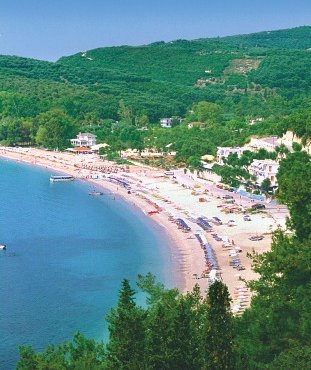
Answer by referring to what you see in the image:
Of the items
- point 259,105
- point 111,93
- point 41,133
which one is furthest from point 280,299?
point 111,93

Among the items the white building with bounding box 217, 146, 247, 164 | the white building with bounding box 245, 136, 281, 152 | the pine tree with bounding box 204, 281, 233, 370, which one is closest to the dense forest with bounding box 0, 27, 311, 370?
the pine tree with bounding box 204, 281, 233, 370

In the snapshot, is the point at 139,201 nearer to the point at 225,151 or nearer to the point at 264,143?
the point at 225,151

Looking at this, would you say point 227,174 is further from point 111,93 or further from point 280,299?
point 111,93

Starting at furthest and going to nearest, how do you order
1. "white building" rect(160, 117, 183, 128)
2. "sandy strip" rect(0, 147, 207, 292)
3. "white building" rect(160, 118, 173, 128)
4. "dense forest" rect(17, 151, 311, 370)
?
"white building" rect(160, 118, 173, 128) → "white building" rect(160, 117, 183, 128) → "sandy strip" rect(0, 147, 207, 292) → "dense forest" rect(17, 151, 311, 370)

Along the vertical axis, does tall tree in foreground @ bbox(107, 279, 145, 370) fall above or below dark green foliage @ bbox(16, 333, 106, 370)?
above

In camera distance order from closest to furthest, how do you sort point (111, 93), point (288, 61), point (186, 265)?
1. point (186, 265)
2. point (111, 93)
3. point (288, 61)

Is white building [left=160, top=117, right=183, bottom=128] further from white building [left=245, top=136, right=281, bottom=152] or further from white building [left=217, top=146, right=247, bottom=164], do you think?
white building [left=217, top=146, right=247, bottom=164]
